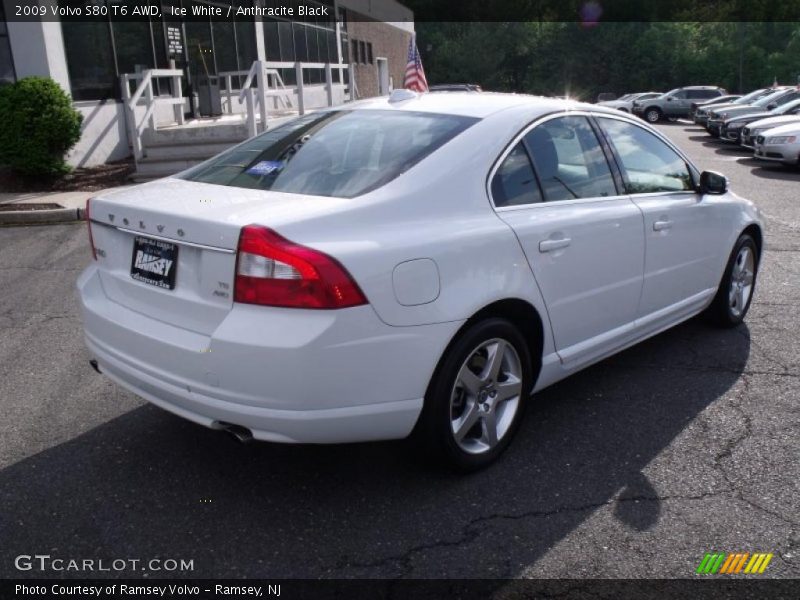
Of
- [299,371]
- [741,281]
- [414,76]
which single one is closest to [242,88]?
[414,76]

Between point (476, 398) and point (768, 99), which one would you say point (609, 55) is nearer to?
point (768, 99)

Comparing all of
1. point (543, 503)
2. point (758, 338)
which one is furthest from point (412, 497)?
point (758, 338)

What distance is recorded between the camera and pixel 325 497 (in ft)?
10.9

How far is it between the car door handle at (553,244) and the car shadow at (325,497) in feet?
3.22

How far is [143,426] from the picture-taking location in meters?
3.96

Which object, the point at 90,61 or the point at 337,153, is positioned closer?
the point at 337,153

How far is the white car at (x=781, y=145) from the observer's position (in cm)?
1535

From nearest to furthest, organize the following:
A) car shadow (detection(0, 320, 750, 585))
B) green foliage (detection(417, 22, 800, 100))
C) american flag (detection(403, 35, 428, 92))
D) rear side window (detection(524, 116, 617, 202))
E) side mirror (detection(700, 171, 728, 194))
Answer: car shadow (detection(0, 320, 750, 585)) → rear side window (detection(524, 116, 617, 202)) → side mirror (detection(700, 171, 728, 194)) → american flag (detection(403, 35, 428, 92)) → green foliage (detection(417, 22, 800, 100))

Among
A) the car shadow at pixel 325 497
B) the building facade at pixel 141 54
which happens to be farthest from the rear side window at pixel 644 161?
the building facade at pixel 141 54

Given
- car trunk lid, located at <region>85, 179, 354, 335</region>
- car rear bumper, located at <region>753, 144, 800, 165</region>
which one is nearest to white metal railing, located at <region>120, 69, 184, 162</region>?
car trunk lid, located at <region>85, 179, 354, 335</region>

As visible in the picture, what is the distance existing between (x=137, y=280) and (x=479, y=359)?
5.05 ft

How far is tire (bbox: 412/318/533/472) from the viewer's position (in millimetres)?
3180

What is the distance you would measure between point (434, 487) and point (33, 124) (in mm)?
10264

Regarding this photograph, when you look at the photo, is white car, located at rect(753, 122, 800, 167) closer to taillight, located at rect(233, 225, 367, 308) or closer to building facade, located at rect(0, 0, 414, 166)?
building facade, located at rect(0, 0, 414, 166)
